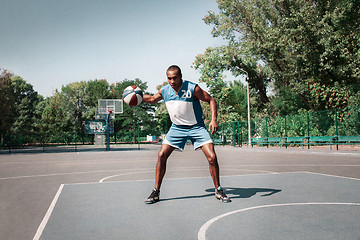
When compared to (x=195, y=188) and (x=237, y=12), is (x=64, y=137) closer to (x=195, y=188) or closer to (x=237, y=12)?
(x=237, y=12)

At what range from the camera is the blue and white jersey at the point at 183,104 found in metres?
5.43

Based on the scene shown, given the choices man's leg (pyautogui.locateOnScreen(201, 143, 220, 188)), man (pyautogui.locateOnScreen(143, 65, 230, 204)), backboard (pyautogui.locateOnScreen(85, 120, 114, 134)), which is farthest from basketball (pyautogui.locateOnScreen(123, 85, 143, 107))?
backboard (pyautogui.locateOnScreen(85, 120, 114, 134))

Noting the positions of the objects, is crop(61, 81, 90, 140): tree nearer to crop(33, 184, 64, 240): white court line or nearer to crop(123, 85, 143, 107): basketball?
crop(123, 85, 143, 107): basketball

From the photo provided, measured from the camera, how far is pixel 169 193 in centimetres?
610

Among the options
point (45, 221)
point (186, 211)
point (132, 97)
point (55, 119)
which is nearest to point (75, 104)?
point (55, 119)

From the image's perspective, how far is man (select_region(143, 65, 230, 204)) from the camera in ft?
17.8

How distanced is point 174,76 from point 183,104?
476 mm

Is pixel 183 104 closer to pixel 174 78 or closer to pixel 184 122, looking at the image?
pixel 184 122

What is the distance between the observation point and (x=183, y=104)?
Answer: 5438 mm

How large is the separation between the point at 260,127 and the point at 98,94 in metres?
48.2

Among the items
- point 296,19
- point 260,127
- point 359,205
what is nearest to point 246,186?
point 359,205

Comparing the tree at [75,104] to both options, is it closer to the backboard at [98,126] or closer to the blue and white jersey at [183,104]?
the backboard at [98,126]

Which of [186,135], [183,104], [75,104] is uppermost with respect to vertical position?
[75,104]

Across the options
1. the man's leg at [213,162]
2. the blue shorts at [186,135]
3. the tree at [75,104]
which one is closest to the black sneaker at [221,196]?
the man's leg at [213,162]
